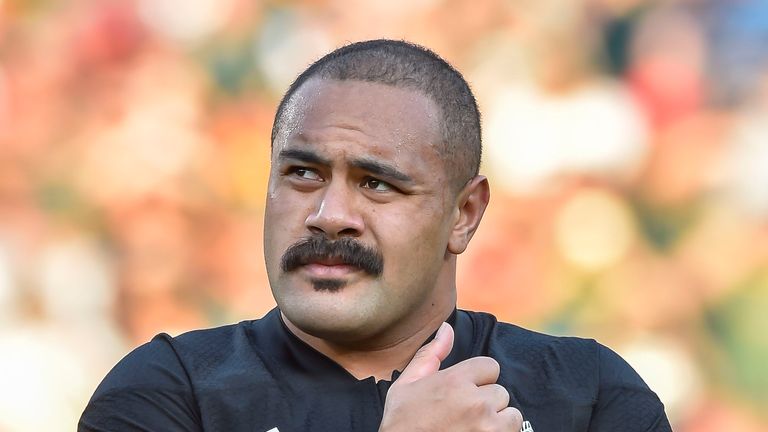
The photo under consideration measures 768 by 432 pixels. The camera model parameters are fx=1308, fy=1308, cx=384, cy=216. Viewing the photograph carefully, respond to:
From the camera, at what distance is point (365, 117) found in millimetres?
1622

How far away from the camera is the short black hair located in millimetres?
1676

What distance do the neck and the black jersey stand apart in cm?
2

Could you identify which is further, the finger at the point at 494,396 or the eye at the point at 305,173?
the eye at the point at 305,173

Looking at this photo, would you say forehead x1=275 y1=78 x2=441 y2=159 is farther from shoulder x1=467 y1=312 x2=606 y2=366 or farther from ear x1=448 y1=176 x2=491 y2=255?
shoulder x1=467 y1=312 x2=606 y2=366

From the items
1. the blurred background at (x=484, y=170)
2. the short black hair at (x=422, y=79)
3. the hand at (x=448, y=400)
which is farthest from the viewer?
the blurred background at (x=484, y=170)

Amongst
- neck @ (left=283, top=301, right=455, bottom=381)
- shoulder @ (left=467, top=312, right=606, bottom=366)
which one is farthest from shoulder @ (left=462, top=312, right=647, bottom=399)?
neck @ (left=283, top=301, right=455, bottom=381)

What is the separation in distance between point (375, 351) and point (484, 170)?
1.45 m

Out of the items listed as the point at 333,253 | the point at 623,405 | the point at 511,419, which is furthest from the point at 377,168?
the point at 623,405

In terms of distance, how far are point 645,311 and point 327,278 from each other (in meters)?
1.67

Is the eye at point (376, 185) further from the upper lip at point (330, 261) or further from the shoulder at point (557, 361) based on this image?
the shoulder at point (557, 361)

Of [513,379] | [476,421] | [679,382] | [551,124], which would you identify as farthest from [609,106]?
[476,421]

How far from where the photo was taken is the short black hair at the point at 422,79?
168cm

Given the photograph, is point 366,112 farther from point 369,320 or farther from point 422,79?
point 369,320

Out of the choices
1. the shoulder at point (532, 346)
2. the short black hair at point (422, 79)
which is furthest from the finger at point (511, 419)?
the short black hair at point (422, 79)
